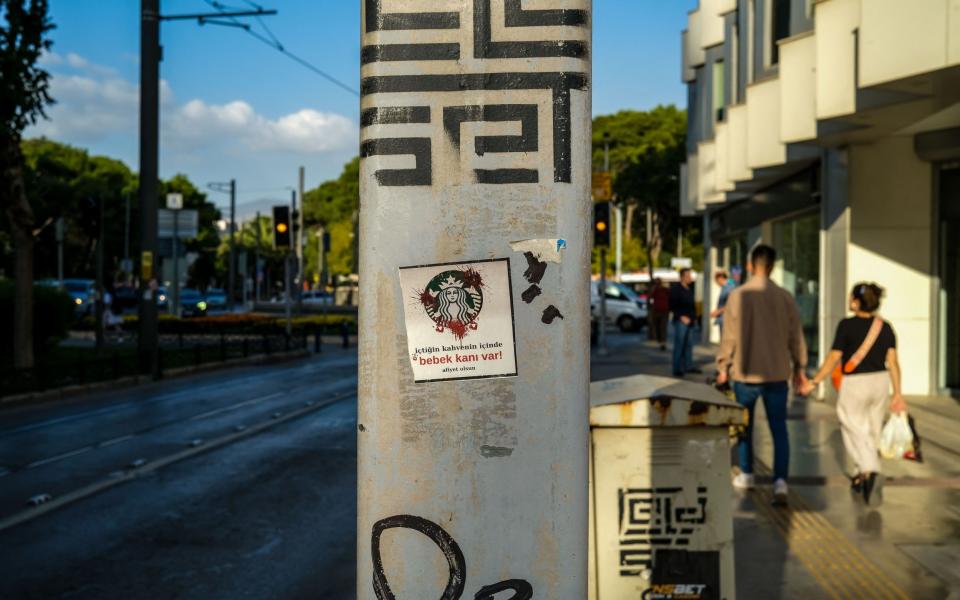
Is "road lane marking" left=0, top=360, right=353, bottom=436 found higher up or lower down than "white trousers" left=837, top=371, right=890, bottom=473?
lower down

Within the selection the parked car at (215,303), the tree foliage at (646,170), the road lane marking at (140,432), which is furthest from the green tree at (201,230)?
the road lane marking at (140,432)

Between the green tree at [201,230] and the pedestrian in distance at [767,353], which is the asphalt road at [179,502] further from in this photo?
the green tree at [201,230]

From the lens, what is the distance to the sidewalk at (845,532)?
19.4 feet

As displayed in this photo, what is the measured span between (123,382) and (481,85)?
58.5ft

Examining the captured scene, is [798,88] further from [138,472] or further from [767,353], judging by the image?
[138,472]

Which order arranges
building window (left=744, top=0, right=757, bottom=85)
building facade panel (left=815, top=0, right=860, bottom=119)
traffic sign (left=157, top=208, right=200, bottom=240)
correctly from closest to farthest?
building facade panel (left=815, top=0, right=860, bottom=119)
building window (left=744, top=0, right=757, bottom=85)
traffic sign (left=157, top=208, right=200, bottom=240)

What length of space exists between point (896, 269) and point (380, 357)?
14.1m

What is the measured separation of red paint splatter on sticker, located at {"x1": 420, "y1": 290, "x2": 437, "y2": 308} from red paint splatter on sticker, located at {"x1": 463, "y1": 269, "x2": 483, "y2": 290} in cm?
8

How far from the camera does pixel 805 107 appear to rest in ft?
47.7

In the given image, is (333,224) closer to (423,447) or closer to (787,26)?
(787,26)

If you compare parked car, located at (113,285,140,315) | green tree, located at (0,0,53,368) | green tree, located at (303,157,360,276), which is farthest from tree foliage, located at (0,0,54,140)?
green tree, located at (303,157,360,276)

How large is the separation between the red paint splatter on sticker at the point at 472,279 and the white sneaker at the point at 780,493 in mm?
6101

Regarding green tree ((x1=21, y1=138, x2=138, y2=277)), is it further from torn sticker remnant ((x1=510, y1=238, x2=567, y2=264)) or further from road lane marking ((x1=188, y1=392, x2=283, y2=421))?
torn sticker remnant ((x1=510, y1=238, x2=567, y2=264))

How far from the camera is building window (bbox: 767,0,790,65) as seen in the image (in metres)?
17.5
